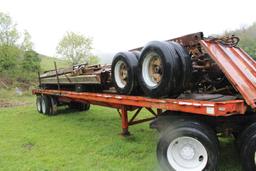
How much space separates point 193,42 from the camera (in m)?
4.33

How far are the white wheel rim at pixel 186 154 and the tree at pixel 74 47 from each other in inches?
1195

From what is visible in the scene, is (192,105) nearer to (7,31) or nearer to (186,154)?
(186,154)

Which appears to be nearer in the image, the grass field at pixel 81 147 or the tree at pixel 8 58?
the grass field at pixel 81 147

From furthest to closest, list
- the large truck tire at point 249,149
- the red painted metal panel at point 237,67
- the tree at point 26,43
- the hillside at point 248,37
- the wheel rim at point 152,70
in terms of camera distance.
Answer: the tree at point 26,43
the hillside at point 248,37
the wheel rim at point 152,70
the red painted metal panel at point 237,67
the large truck tire at point 249,149

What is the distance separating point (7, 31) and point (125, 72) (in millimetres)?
26909

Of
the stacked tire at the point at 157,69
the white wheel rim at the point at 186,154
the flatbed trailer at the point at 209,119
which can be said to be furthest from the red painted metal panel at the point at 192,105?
the white wheel rim at the point at 186,154

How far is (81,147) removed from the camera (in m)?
5.34

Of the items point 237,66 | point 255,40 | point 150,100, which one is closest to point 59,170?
point 150,100

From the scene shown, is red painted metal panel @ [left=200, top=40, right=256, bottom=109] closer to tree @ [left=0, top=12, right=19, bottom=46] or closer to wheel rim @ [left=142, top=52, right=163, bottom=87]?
wheel rim @ [left=142, top=52, right=163, bottom=87]

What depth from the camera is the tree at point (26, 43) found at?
28.4 m

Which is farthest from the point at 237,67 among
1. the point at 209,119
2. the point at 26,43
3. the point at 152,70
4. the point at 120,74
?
the point at 26,43

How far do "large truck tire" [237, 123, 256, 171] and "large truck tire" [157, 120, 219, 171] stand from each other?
32 cm

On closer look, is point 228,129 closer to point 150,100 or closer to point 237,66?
point 237,66

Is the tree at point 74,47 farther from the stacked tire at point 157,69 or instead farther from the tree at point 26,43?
the stacked tire at point 157,69
